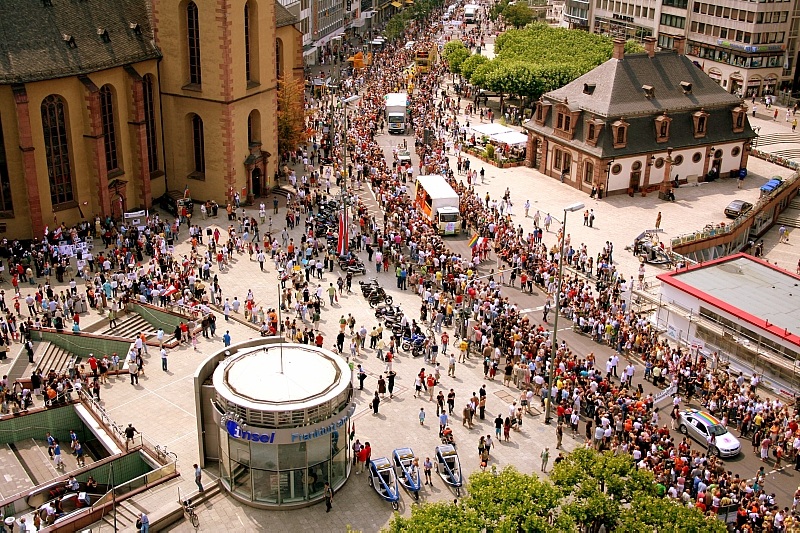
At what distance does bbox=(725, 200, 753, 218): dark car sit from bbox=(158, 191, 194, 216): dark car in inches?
1686

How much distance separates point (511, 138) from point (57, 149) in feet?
148

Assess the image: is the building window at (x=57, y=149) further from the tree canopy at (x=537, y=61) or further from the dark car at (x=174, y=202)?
the tree canopy at (x=537, y=61)

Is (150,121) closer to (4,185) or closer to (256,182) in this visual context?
(256,182)

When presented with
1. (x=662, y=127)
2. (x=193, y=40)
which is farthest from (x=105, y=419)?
(x=662, y=127)

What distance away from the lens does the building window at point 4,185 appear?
57.5 metres

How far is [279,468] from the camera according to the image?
3541 centimetres

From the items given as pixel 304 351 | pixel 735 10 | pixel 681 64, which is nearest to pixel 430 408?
pixel 304 351

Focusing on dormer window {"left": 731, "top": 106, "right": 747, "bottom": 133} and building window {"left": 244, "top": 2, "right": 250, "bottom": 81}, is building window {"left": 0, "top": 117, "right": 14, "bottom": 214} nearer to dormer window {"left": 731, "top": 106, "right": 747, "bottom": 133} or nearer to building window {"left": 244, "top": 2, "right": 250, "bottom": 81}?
building window {"left": 244, "top": 2, "right": 250, "bottom": 81}

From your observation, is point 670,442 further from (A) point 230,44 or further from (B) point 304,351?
(A) point 230,44

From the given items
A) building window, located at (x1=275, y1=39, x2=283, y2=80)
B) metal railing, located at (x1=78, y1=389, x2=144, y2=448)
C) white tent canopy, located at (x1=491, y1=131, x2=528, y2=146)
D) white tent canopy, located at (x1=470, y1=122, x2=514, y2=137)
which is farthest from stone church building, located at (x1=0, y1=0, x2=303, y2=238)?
white tent canopy, located at (x1=470, y1=122, x2=514, y2=137)

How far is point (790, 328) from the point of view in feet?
165

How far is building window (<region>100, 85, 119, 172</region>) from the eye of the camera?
63.1 m

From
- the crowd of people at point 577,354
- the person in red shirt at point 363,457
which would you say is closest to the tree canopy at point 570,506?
the crowd of people at point 577,354

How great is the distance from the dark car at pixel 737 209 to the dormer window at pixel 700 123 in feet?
31.6
